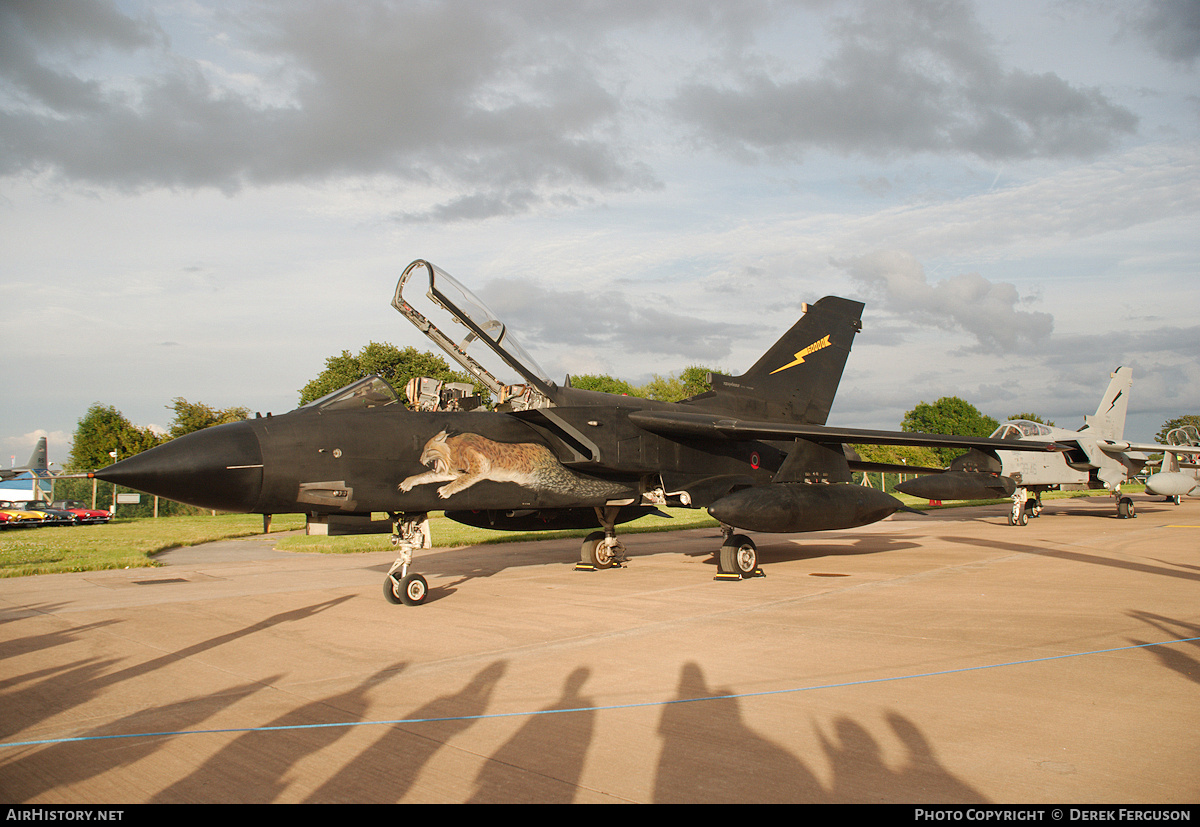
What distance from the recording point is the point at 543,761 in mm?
3678

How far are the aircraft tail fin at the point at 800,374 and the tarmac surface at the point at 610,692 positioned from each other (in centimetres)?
387

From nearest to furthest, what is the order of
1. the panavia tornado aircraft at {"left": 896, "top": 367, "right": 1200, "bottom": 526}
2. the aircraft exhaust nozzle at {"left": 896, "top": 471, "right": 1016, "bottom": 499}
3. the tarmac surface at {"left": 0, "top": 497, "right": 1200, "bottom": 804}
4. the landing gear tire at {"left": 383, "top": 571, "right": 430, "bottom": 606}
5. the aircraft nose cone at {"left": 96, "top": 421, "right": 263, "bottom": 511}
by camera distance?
the tarmac surface at {"left": 0, "top": 497, "right": 1200, "bottom": 804}
the aircraft nose cone at {"left": 96, "top": 421, "right": 263, "bottom": 511}
the landing gear tire at {"left": 383, "top": 571, "right": 430, "bottom": 606}
the aircraft exhaust nozzle at {"left": 896, "top": 471, "right": 1016, "bottom": 499}
the panavia tornado aircraft at {"left": 896, "top": 367, "right": 1200, "bottom": 526}

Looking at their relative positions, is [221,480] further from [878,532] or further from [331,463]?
[878,532]

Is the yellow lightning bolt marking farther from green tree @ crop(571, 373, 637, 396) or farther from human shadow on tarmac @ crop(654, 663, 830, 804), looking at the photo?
green tree @ crop(571, 373, 637, 396)

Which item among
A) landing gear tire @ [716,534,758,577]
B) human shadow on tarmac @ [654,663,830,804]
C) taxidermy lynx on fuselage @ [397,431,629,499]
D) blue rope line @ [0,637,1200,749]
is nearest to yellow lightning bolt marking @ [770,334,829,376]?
landing gear tire @ [716,534,758,577]

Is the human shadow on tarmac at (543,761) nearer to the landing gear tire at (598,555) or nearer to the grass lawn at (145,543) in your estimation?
the landing gear tire at (598,555)

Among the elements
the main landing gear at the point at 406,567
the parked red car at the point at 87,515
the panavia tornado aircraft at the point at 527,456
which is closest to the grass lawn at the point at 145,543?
the panavia tornado aircraft at the point at 527,456

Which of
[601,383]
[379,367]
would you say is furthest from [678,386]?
[379,367]

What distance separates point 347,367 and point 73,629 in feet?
107

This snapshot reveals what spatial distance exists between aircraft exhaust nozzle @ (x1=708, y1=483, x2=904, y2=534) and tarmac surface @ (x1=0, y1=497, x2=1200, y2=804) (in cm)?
93

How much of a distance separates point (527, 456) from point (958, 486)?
11499 mm

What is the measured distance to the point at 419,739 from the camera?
4031 mm

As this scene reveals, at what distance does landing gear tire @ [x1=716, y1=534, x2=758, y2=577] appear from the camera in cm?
1076

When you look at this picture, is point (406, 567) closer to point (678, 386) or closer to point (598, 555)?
point (598, 555)
